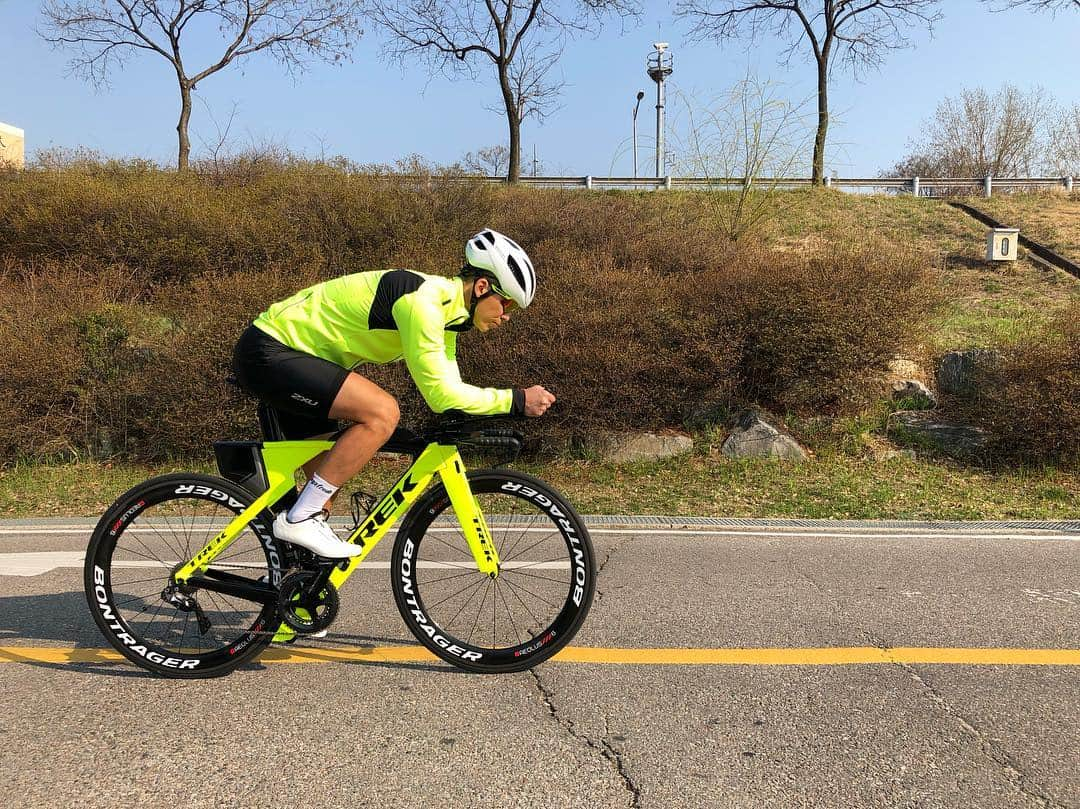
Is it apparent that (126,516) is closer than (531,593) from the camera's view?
Yes

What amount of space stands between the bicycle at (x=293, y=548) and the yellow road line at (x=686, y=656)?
24 centimetres

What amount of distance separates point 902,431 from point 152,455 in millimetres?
8300

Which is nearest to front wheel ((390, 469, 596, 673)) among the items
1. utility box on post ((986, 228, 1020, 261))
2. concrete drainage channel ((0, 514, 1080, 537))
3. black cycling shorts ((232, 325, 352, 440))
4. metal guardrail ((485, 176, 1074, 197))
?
black cycling shorts ((232, 325, 352, 440))

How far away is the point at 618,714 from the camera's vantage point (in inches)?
135

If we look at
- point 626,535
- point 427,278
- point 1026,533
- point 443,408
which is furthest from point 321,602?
point 1026,533

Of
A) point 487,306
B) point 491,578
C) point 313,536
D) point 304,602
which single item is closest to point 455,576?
point 491,578

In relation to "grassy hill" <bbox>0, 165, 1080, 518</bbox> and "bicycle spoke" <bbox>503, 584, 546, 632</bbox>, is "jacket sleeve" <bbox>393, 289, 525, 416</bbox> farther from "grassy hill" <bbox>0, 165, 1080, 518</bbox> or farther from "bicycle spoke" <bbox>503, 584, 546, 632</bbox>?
"grassy hill" <bbox>0, 165, 1080, 518</bbox>

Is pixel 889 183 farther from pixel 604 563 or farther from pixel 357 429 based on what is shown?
pixel 357 429

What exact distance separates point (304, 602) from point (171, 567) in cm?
73

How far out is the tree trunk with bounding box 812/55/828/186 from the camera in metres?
25.0

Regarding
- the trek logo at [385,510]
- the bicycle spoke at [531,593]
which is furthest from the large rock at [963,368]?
the trek logo at [385,510]

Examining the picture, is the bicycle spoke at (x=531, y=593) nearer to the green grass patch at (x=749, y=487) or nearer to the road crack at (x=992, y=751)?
the road crack at (x=992, y=751)

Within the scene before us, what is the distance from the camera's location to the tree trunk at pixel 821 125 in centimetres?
2500

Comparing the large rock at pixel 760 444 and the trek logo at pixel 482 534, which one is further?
the large rock at pixel 760 444
